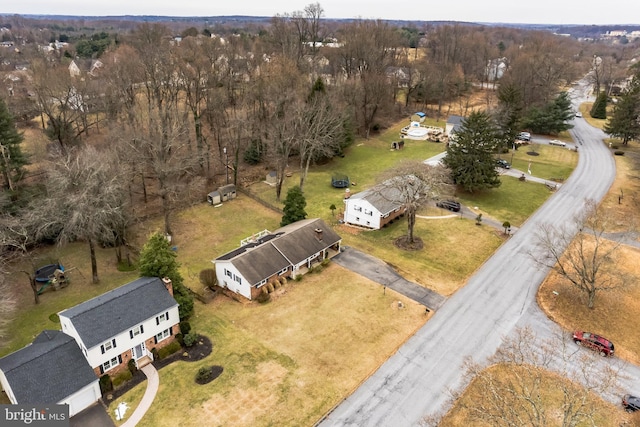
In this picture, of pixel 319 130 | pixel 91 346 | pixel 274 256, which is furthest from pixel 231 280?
pixel 319 130

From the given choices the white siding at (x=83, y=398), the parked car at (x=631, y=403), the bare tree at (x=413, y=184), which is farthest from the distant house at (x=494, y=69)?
the white siding at (x=83, y=398)

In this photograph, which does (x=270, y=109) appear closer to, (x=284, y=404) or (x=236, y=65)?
(x=236, y=65)

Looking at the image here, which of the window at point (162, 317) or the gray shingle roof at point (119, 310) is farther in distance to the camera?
the window at point (162, 317)

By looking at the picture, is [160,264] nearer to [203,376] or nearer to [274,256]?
[203,376]

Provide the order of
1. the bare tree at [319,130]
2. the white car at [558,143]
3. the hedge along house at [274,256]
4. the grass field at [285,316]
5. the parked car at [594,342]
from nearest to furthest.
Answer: the grass field at [285,316] < the parked car at [594,342] < the hedge along house at [274,256] < the bare tree at [319,130] < the white car at [558,143]

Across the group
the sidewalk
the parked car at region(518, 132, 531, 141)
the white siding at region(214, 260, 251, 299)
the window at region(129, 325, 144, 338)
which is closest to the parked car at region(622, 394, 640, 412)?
the white siding at region(214, 260, 251, 299)

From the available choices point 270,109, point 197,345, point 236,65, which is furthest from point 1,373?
point 236,65

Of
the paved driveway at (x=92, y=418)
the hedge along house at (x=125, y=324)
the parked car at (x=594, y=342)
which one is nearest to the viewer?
the paved driveway at (x=92, y=418)

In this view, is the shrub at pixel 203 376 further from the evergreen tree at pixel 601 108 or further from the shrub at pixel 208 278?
the evergreen tree at pixel 601 108

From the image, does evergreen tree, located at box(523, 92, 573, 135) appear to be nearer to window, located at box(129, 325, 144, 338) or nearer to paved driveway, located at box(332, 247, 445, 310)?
paved driveway, located at box(332, 247, 445, 310)
